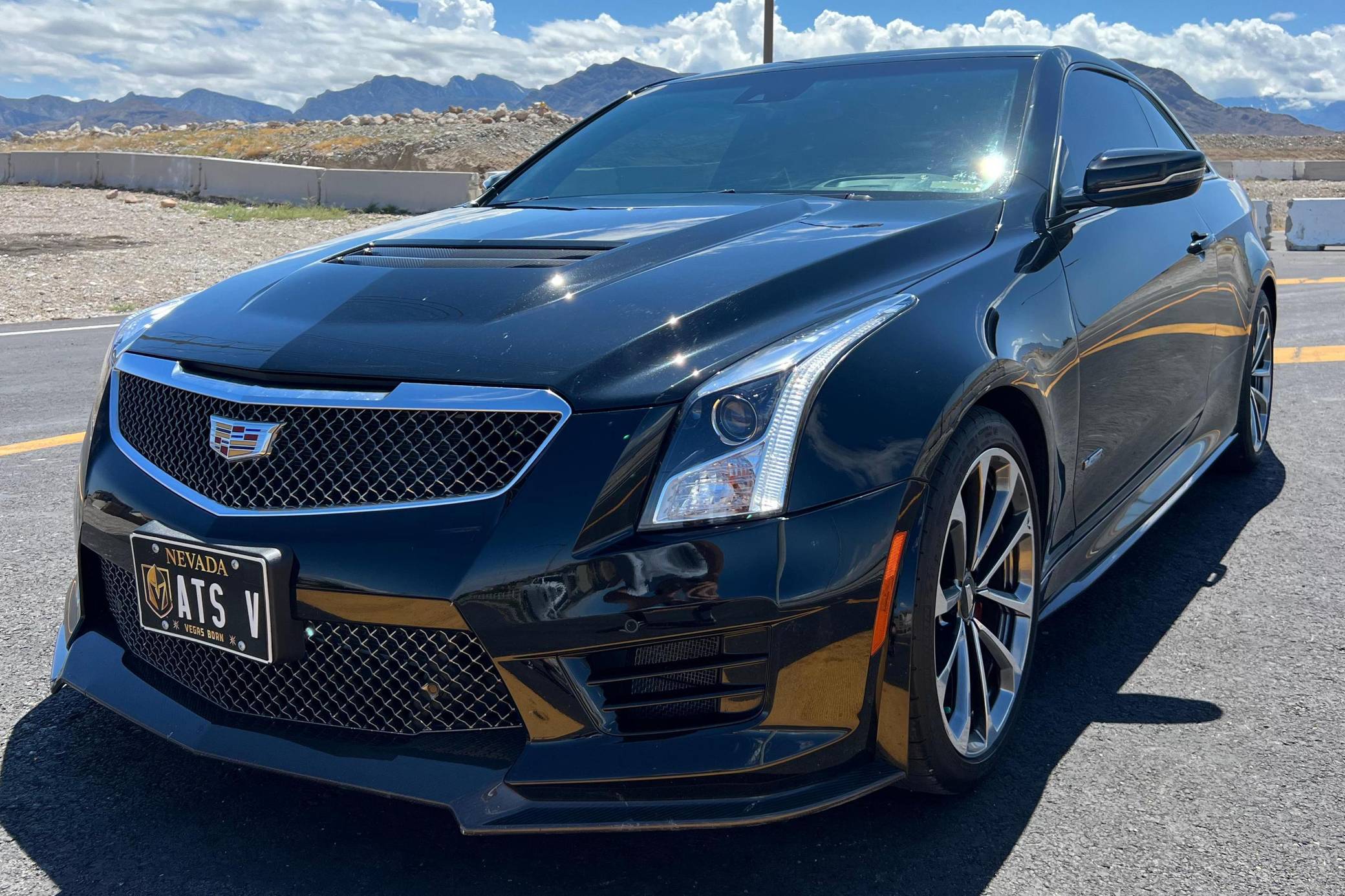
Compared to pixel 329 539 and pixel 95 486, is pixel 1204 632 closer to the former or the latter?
pixel 329 539

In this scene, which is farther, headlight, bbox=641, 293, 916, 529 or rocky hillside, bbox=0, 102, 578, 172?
rocky hillside, bbox=0, 102, 578, 172

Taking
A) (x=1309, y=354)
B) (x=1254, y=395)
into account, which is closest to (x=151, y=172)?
(x=1309, y=354)

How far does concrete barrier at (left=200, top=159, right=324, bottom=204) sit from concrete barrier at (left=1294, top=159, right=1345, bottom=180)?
3147cm

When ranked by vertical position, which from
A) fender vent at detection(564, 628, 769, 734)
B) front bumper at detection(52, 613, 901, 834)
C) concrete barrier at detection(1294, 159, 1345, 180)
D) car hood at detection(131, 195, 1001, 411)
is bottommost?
front bumper at detection(52, 613, 901, 834)

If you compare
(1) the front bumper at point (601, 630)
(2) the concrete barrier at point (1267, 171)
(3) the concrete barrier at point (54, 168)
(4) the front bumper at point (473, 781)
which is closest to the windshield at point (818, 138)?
(1) the front bumper at point (601, 630)

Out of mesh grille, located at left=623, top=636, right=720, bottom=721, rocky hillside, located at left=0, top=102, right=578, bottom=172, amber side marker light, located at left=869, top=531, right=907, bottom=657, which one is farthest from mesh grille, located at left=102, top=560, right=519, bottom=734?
rocky hillside, located at left=0, top=102, right=578, bottom=172

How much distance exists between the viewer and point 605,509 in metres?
1.91

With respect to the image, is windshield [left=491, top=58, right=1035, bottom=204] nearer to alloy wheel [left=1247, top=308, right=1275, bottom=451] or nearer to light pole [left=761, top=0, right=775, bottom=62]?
alloy wheel [left=1247, top=308, right=1275, bottom=451]

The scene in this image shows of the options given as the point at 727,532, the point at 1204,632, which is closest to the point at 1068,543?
the point at 1204,632

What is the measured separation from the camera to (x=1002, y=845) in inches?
87.7

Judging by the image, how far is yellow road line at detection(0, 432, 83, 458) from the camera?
5.23 meters

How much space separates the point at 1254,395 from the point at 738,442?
11.8 ft

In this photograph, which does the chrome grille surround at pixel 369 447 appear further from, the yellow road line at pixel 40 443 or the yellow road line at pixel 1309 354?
the yellow road line at pixel 1309 354

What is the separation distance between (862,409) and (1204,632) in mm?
1755
